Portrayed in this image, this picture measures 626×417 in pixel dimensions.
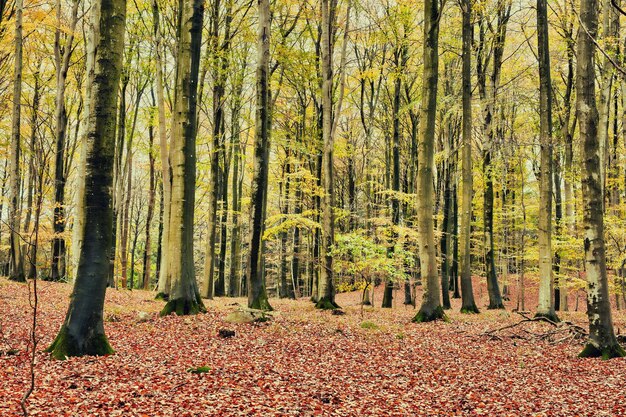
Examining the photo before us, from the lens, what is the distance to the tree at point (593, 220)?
8281 mm

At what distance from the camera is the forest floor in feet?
16.3

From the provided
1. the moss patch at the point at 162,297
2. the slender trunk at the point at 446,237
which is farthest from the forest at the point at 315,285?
the moss patch at the point at 162,297

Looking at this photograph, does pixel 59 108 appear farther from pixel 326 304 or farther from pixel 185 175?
pixel 326 304

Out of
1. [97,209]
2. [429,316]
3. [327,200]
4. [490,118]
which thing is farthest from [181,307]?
[490,118]

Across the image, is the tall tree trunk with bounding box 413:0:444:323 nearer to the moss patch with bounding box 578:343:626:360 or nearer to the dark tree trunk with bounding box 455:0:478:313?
the dark tree trunk with bounding box 455:0:478:313

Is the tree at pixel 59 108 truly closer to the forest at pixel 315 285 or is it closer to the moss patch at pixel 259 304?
the forest at pixel 315 285

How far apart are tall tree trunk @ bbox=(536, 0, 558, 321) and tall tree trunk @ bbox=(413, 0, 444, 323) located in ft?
11.9

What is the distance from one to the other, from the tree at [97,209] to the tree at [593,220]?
871 centimetres

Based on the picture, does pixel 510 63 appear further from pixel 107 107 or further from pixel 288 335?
pixel 107 107

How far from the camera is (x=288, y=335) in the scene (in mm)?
9711

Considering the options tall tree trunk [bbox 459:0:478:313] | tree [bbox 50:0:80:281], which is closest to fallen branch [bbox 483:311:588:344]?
tall tree trunk [bbox 459:0:478:313]

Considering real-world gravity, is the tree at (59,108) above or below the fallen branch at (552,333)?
above

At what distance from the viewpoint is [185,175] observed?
35.6 ft

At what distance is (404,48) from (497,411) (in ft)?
58.0
